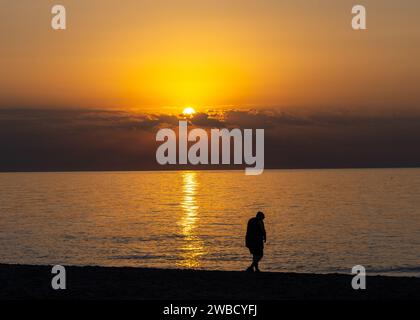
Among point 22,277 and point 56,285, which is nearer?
point 56,285

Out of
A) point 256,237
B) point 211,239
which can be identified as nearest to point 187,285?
point 256,237

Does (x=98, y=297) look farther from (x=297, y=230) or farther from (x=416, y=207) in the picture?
(x=416, y=207)

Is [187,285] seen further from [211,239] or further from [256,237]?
[211,239]

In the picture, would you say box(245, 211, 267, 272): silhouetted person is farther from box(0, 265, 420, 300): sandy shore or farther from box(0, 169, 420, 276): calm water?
box(0, 169, 420, 276): calm water

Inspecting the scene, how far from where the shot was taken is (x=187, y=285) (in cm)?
1809

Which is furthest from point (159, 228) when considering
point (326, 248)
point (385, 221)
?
point (385, 221)

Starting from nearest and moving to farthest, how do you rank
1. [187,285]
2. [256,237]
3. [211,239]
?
1. [187,285]
2. [256,237]
3. [211,239]

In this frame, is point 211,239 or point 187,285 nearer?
point 187,285

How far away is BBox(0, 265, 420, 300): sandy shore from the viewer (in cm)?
1638

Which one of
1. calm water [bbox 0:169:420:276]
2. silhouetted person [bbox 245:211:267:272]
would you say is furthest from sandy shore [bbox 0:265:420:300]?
calm water [bbox 0:169:420:276]
